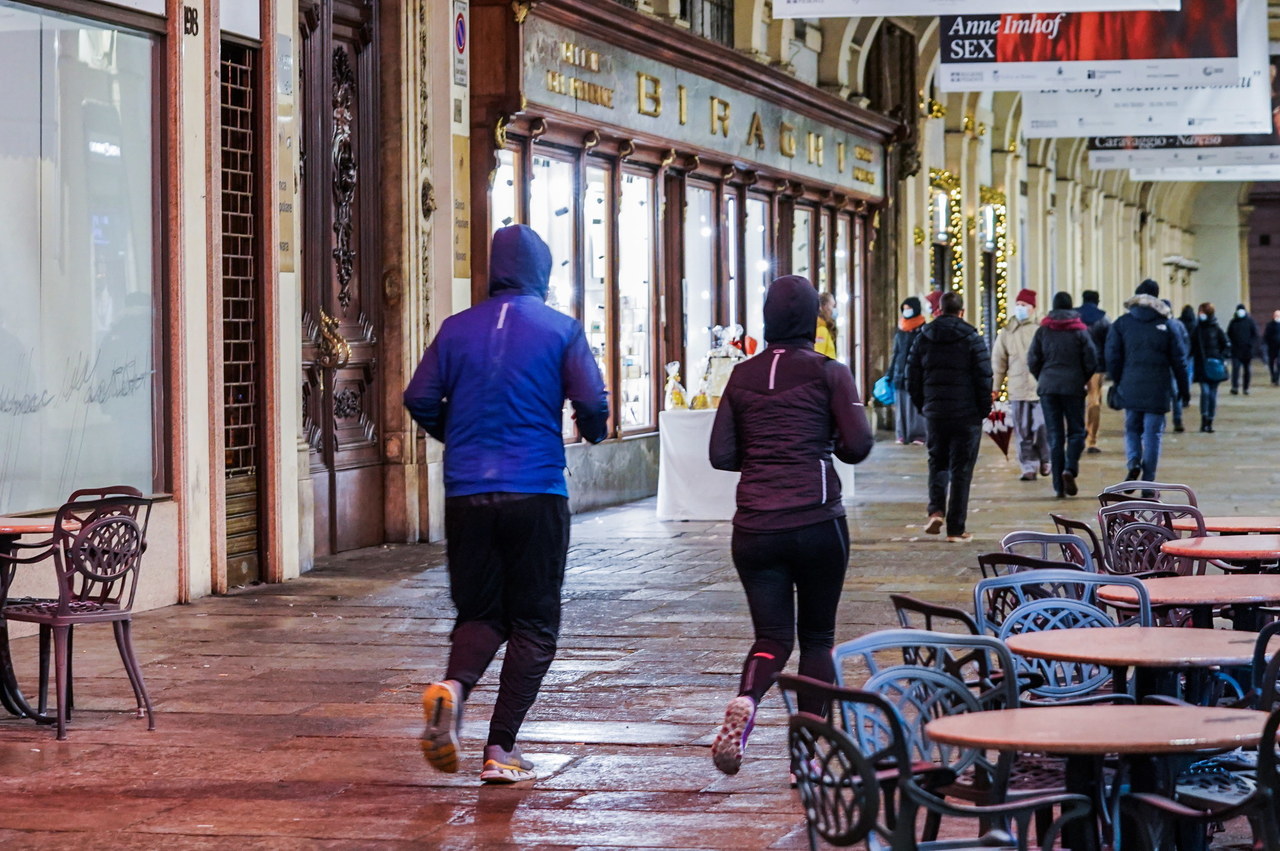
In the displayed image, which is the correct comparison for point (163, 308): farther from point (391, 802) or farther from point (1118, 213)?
point (1118, 213)

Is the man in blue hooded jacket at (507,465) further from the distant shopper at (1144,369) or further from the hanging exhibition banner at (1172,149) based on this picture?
the hanging exhibition banner at (1172,149)

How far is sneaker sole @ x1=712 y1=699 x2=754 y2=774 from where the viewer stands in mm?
6031

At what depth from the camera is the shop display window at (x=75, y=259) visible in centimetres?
1026

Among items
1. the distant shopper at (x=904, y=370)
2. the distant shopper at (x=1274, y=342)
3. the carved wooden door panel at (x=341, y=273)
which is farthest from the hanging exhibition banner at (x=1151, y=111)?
the distant shopper at (x=1274, y=342)

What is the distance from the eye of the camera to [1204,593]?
627 cm

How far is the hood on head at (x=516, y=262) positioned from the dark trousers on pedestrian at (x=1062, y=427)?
36.7ft

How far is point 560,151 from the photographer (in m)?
16.7

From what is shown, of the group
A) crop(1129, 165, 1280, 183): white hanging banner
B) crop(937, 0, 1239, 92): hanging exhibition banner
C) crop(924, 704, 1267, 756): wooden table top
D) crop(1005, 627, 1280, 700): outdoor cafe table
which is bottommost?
crop(924, 704, 1267, 756): wooden table top

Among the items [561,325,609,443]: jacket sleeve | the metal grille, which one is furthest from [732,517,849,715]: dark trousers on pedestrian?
the metal grille

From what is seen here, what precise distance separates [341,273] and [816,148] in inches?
432

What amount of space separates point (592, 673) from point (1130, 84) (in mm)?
11712

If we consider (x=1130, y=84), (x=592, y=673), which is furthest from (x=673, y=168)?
(x=592, y=673)

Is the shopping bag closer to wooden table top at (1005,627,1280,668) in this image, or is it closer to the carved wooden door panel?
the carved wooden door panel

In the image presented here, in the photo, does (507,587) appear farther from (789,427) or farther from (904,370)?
(904,370)
